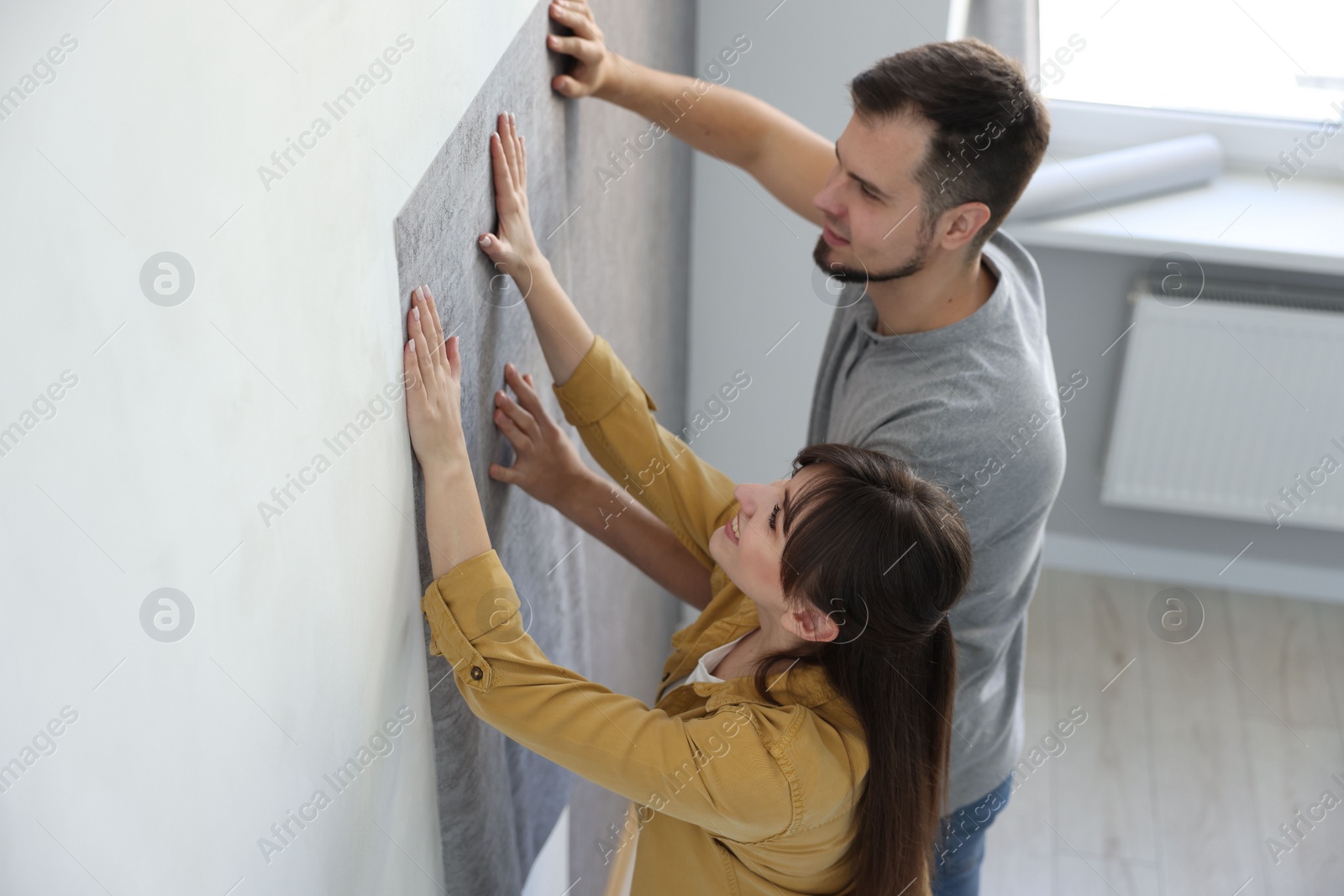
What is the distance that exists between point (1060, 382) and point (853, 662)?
197cm

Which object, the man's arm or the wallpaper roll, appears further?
the wallpaper roll

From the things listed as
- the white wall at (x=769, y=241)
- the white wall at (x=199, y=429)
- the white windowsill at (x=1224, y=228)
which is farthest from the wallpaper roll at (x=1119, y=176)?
the white wall at (x=199, y=429)

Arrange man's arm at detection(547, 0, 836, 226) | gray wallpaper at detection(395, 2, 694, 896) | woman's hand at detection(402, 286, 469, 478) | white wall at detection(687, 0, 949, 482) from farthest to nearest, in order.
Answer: white wall at detection(687, 0, 949, 482) < man's arm at detection(547, 0, 836, 226) < gray wallpaper at detection(395, 2, 694, 896) < woman's hand at detection(402, 286, 469, 478)

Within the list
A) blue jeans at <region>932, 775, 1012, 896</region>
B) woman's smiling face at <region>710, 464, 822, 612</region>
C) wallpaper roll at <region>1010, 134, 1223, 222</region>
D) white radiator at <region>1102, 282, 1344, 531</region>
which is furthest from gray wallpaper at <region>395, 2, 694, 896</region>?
→ white radiator at <region>1102, 282, 1344, 531</region>

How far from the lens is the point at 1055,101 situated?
8.93 feet

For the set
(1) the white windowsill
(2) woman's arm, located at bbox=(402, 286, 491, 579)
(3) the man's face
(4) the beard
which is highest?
(2) woman's arm, located at bbox=(402, 286, 491, 579)

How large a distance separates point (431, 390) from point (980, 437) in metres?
0.62

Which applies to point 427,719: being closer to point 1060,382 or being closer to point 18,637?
point 18,637

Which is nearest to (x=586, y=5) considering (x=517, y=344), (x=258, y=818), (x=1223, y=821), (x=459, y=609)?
(x=517, y=344)

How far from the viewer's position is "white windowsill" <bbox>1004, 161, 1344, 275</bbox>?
2.50m

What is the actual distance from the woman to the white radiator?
5.90ft

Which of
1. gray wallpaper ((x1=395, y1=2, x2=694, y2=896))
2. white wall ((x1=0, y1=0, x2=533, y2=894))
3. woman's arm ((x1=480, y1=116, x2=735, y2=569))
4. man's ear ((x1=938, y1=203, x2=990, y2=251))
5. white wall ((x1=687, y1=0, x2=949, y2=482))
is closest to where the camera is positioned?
white wall ((x1=0, y1=0, x2=533, y2=894))

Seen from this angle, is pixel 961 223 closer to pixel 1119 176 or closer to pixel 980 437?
pixel 980 437

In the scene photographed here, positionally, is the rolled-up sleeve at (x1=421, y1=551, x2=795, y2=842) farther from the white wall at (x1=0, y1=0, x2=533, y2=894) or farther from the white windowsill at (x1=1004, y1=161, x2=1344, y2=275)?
the white windowsill at (x1=1004, y1=161, x2=1344, y2=275)
